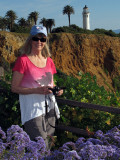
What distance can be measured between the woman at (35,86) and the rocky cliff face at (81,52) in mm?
22812

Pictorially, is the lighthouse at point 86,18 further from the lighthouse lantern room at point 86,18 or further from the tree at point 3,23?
the tree at point 3,23

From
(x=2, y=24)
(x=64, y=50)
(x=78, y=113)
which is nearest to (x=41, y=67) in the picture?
(x=78, y=113)

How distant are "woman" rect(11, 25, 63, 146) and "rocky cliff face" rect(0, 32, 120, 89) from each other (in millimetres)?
22812

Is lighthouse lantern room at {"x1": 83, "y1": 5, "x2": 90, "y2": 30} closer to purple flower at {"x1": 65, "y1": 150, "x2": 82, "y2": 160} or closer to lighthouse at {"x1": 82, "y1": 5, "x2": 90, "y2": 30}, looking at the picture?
lighthouse at {"x1": 82, "y1": 5, "x2": 90, "y2": 30}

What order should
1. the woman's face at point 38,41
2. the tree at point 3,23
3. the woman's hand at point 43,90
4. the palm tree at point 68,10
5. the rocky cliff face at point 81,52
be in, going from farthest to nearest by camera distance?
the palm tree at point 68,10, the tree at point 3,23, the rocky cliff face at point 81,52, the woman's face at point 38,41, the woman's hand at point 43,90

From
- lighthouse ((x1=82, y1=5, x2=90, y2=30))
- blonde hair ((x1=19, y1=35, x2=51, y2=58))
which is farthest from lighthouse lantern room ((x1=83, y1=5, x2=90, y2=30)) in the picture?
blonde hair ((x1=19, y1=35, x2=51, y2=58))

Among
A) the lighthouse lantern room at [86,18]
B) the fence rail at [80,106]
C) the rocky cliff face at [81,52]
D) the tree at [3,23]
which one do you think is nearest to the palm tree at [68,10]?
the lighthouse lantern room at [86,18]

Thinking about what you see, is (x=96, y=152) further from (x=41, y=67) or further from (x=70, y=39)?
(x=70, y=39)

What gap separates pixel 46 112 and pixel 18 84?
0.45 m

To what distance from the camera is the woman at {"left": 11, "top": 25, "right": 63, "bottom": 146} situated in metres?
2.90

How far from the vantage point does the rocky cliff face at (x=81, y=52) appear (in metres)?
25.8

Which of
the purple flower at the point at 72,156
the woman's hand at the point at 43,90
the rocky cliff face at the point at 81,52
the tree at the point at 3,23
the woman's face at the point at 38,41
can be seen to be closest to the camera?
the purple flower at the point at 72,156

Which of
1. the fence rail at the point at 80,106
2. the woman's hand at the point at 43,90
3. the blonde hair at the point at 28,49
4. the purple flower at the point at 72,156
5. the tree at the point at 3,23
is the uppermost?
the tree at the point at 3,23

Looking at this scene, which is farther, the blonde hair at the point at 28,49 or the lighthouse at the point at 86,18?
the lighthouse at the point at 86,18
